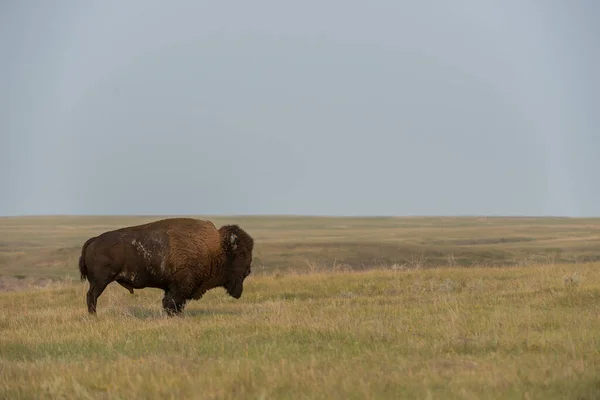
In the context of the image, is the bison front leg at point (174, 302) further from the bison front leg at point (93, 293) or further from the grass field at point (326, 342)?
the bison front leg at point (93, 293)

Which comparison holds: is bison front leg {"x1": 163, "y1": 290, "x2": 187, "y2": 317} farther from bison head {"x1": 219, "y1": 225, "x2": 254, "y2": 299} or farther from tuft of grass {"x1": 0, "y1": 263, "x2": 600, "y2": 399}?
bison head {"x1": 219, "y1": 225, "x2": 254, "y2": 299}

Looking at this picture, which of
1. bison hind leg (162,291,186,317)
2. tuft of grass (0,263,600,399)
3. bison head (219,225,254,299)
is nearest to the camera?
tuft of grass (0,263,600,399)

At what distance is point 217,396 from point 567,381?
2.83 meters

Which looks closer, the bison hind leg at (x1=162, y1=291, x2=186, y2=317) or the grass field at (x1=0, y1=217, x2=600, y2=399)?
the grass field at (x1=0, y1=217, x2=600, y2=399)

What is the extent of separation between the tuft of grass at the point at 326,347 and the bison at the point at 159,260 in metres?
0.51

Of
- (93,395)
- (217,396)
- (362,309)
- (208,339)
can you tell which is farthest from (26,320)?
(217,396)

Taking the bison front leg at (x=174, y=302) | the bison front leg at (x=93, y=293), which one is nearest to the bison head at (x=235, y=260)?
the bison front leg at (x=174, y=302)

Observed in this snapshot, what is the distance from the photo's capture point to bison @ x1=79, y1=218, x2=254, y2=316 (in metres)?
13.4

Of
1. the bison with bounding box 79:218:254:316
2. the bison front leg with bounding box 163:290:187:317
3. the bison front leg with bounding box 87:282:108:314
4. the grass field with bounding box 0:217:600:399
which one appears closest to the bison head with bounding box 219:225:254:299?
the bison with bounding box 79:218:254:316

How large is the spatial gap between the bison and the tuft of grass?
51 cm

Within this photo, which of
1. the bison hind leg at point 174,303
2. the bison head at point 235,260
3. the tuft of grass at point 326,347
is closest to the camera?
the tuft of grass at point 326,347

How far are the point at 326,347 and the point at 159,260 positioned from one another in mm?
5538

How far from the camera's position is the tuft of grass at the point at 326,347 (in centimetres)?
649

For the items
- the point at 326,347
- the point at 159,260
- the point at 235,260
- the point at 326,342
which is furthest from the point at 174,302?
the point at 326,347
